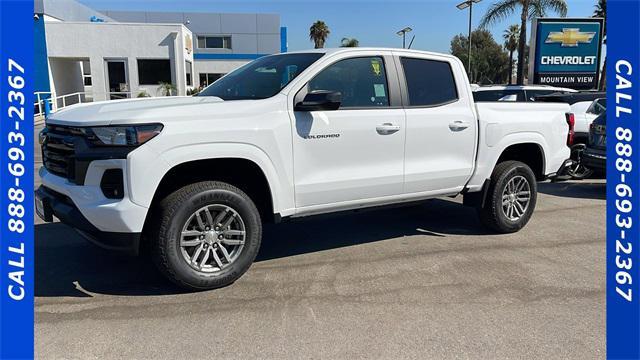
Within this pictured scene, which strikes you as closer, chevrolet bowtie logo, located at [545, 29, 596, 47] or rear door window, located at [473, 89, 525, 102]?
rear door window, located at [473, 89, 525, 102]

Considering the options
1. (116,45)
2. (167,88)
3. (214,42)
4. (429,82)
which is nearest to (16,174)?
(429,82)

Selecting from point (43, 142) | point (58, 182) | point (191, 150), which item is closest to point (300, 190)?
point (191, 150)

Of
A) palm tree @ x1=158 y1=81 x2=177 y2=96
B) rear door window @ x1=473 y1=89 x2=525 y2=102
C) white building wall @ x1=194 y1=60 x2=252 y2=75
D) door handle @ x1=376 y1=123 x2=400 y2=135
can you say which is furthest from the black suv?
white building wall @ x1=194 y1=60 x2=252 y2=75

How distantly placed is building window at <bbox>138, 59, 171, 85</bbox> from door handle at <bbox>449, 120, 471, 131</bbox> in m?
24.6

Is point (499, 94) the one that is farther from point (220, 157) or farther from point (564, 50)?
point (564, 50)

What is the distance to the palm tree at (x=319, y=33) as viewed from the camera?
197ft

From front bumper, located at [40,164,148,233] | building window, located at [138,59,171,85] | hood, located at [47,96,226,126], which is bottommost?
front bumper, located at [40,164,148,233]

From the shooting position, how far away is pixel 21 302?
9.21ft

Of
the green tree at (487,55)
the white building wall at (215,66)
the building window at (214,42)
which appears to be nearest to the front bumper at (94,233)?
the white building wall at (215,66)

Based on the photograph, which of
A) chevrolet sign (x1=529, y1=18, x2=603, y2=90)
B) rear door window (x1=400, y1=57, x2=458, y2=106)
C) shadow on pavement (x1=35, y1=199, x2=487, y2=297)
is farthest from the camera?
chevrolet sign (x1=529, y1=18, x2=603, y2=90)

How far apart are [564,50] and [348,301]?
59.5 feet

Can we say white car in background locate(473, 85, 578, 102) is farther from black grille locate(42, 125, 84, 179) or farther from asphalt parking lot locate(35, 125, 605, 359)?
black grille locate(42, 125, 84, 179)

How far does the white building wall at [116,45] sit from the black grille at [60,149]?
23691mm

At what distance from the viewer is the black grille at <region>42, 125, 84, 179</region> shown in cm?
379
